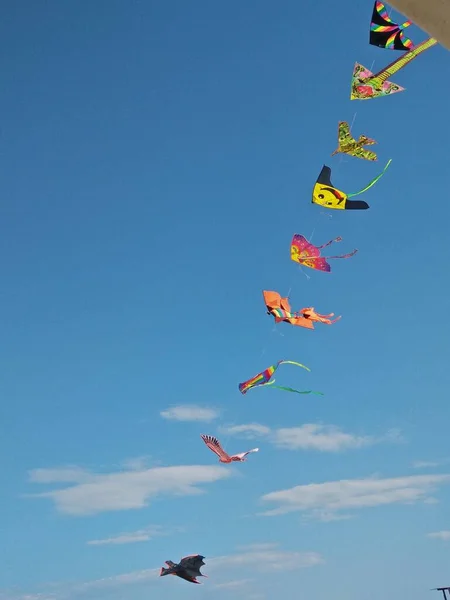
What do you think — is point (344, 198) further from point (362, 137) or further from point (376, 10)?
point (376, 10)

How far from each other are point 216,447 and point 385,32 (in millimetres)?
6447

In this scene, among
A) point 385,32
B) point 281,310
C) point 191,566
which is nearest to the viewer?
point 385,32

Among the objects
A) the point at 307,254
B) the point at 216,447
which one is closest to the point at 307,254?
the point at 307,254

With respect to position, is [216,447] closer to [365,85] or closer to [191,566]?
Result: [191,566]

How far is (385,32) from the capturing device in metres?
7.00

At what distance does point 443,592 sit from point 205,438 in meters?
10.7

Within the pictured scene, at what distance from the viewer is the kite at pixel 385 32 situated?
6.89 m

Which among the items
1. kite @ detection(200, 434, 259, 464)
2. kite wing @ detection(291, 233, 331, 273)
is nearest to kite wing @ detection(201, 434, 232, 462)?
kite @ detection(200, 434, 259, 464)

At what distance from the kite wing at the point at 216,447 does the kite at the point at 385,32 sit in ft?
20.4

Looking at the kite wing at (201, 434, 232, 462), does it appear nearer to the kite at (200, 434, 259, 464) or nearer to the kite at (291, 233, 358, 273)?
the kite at (200, 434, 259, 464)

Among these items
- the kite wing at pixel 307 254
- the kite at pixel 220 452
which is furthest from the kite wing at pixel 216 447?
the kite wing at pixel 307 254

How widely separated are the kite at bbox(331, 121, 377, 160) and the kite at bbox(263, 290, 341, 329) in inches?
100

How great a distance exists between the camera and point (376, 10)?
7.07 metres

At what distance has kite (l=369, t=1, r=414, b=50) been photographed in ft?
22.6
